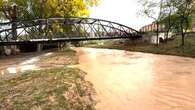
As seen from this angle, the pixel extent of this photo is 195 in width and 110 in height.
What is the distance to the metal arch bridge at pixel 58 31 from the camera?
107 feet

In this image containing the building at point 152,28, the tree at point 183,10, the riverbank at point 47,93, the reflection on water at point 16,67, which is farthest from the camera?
the building at point 152,28

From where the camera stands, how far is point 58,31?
39.6 meters

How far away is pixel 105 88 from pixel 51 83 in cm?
218

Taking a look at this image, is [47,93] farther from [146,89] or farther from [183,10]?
[183,10]

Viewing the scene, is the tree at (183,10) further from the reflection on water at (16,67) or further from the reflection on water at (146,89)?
the reflection on water at (16,67)

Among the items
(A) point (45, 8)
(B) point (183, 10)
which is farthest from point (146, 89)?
(A) point (45, 8)

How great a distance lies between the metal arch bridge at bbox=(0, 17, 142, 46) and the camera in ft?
107

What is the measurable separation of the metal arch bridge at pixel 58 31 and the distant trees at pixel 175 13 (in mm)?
5440

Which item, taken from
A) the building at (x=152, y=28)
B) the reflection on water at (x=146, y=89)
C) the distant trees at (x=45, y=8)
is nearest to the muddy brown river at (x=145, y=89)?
the reflection on water at (x=146, y=89)

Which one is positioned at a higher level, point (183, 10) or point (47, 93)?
point (183, 10)

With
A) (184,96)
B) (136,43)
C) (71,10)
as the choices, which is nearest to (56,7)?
(71,10)

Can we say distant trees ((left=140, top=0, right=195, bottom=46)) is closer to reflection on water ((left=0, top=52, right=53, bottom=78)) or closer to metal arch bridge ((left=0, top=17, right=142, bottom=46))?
metal arch bridge ((left=0, top=17, right=142, bottom=46))

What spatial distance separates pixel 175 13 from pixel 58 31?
13.4 meters

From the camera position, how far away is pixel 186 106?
10953 millimetres
